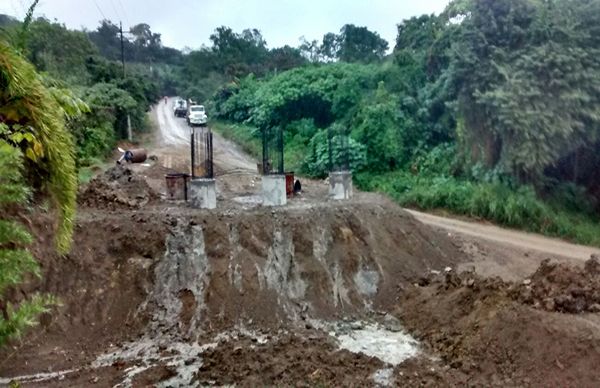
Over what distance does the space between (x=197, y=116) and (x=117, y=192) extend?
68.2ft

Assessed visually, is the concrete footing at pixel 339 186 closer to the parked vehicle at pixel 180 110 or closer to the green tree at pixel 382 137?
the green tree at pixel 382 137

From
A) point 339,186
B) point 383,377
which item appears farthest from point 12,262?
point 339,186

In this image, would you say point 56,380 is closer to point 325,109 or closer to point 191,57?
point 325,109

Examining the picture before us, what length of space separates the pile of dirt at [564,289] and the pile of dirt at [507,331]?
0.06 feet

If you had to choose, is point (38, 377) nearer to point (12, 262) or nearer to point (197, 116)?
point (12, 262)

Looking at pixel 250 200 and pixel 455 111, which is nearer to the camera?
pixel 250 200

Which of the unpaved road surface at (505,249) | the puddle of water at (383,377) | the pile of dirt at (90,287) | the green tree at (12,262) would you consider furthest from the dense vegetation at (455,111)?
the puddle of water at (383,377)

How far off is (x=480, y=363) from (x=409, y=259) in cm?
479

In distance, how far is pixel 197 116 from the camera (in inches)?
1335

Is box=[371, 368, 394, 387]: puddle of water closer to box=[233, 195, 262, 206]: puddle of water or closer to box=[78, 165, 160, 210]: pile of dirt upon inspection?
box=[233, 195, 262, 206]: puddle of water

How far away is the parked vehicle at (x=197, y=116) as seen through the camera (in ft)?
110

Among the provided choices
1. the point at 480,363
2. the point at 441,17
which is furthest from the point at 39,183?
the point at 441,17

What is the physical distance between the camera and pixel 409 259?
13539mm

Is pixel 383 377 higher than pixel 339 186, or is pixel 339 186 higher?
pixel 339 186
